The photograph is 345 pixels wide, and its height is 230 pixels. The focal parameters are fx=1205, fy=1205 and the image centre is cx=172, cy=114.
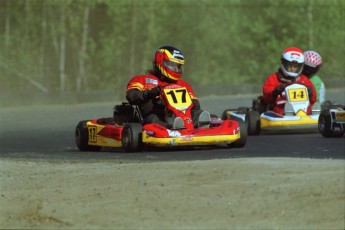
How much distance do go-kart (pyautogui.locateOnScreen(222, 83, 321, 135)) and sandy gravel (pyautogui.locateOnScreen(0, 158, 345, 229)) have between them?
6.64 metres

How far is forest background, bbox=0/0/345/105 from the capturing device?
29.5 metres

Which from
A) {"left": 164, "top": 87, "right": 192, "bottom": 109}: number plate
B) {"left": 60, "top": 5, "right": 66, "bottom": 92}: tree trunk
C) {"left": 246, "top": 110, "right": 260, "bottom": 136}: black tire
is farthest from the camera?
{"left": 60, "top": 5, "right": 66, "bottom": 92}: tree trunk

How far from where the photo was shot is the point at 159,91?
14055mm

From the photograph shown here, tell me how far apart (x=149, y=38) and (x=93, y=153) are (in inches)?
667

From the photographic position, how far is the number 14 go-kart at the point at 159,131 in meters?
13.5

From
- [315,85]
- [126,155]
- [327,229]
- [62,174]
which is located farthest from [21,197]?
[315,85]

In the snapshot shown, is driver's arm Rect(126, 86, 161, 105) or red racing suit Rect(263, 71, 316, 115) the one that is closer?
driver's arm Rect(126, 86, 161, 105)

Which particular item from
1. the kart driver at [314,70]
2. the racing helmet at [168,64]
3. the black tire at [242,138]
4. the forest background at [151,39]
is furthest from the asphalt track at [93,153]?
the forest background at [151,39]

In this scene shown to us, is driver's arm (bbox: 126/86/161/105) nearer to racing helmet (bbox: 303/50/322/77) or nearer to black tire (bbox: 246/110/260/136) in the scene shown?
black tire (bbox: 246/110/260/136)

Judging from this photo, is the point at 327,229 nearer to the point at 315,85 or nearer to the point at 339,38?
the point at 315,85

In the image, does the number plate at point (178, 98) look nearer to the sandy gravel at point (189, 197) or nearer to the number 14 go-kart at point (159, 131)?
the number 14 go-kart at point (159, 131)

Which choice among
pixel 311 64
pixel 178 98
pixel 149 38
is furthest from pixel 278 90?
pixel 149 38

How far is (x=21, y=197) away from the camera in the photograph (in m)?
9.05

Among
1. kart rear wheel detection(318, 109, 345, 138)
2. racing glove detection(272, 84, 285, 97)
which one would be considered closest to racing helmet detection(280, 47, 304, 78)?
racing glove detection(272, 84, 285, 97)
